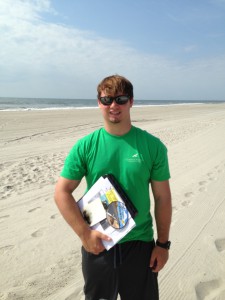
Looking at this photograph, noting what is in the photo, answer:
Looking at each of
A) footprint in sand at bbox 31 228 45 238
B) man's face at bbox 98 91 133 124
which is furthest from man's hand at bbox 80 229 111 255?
footprint in sand at bbox 31 228 45 238

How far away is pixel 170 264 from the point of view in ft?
10.8

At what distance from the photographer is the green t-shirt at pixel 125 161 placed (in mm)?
1767

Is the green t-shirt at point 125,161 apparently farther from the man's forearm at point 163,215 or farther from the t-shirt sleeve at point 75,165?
the man's forearm at point 163,215

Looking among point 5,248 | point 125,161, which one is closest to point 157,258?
point 125,161

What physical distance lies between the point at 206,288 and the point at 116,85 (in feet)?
7.36

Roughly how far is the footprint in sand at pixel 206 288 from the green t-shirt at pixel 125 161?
1478mm

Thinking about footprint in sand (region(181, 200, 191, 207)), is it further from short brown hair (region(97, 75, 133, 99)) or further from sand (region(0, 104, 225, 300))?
short brown hair (region(97, 75, 133, 99))

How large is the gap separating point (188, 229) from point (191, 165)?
11.8 feet

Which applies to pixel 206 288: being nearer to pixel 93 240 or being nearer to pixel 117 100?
pixel 93 240

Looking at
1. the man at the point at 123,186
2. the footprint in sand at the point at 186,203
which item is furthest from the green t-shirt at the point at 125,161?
the footprint in sand at the point at 186,203

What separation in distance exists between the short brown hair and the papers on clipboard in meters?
0.51

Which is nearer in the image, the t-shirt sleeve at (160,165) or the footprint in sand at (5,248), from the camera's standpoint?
the t-shirt sleeve at (160,165)

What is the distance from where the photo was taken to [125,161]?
69.5 inches

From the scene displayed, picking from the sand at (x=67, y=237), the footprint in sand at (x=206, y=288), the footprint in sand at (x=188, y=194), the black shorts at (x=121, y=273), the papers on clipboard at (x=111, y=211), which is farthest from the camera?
the footprint in sand at (x=188, y=194)
